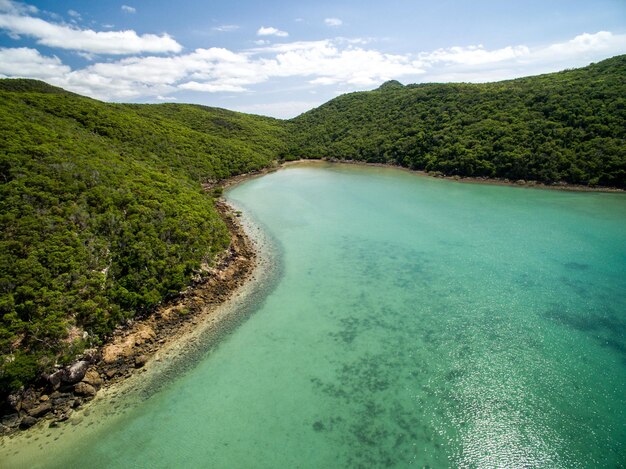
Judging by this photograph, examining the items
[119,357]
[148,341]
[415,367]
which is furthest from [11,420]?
[415,367]

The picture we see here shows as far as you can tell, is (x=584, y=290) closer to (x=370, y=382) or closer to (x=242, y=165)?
(x=370, y=382)

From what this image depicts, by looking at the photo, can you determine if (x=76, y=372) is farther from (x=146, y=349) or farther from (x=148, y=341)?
(x=148, y=341)

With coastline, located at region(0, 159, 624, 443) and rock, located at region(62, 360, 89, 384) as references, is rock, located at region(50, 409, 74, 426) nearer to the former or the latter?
coastline, located at region(0, 159, 624, 443)

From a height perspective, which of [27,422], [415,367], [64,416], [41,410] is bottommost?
[415,367]

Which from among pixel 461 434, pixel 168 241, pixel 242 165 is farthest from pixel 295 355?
pixel 242 165

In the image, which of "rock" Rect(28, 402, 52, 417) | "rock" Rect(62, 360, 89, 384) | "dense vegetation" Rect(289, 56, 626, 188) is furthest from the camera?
"dense vegetation" Rect(289, 56, 626, 188)

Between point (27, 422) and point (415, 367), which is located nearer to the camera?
point (27, 422)

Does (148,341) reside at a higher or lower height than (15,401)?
lower

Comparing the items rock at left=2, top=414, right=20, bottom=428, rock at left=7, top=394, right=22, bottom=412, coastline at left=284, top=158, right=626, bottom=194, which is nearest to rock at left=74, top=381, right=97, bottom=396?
rock at left=7, top=394, right=22, bottom=412
